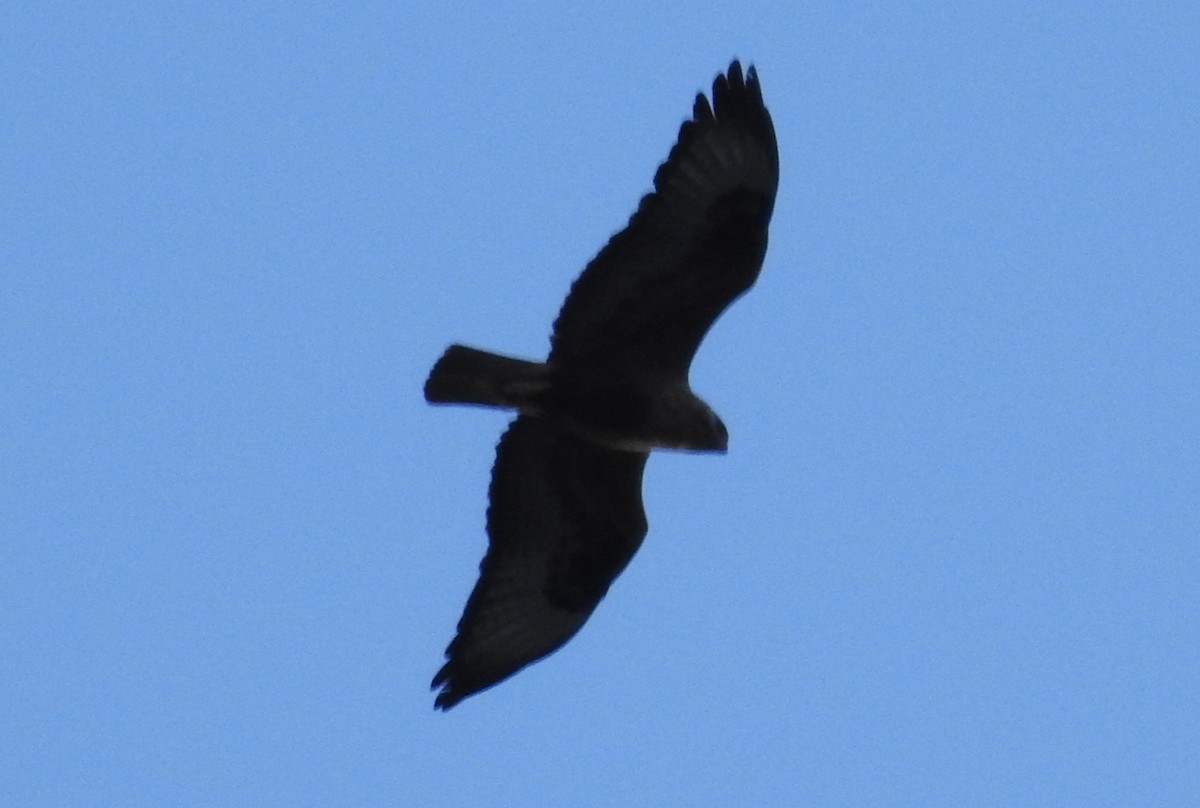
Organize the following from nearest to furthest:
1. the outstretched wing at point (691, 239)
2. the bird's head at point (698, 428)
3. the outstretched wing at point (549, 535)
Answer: the outstretched wing at point (691, 239) < the bird's head at point (698, 428) < the outstretched wing at point (549, 535)

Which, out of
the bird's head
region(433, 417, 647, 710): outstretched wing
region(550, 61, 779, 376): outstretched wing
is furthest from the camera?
region(433, 417, 647, 710): outstretched wing

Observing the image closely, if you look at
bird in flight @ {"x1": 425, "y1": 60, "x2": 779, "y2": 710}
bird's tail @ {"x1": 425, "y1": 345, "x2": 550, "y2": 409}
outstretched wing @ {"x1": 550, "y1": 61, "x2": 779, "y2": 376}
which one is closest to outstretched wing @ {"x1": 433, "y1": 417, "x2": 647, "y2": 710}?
bird in flight @ {"x1": 425, "y1": 60, "x2": 779, "y2": 710}

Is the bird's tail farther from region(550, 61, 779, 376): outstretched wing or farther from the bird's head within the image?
the bird's head

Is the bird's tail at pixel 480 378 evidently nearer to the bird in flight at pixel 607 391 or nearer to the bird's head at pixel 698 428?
the bird in flight at pixel 607 391

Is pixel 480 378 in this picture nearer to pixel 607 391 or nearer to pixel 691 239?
pixel 607 391

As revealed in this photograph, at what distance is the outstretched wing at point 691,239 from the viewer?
12.5m

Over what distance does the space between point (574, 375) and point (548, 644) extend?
1461 millimetres

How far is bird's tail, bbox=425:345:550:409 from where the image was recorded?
12.6m

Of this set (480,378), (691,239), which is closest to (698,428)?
(691,239)

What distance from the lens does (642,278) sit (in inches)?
500

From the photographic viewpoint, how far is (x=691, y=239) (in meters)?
12.6

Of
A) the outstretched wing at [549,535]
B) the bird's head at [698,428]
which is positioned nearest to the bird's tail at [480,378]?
the outstretched wing at [549,535]

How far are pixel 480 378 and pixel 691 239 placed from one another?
1.29 m

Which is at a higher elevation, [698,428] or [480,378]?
[480,378]
